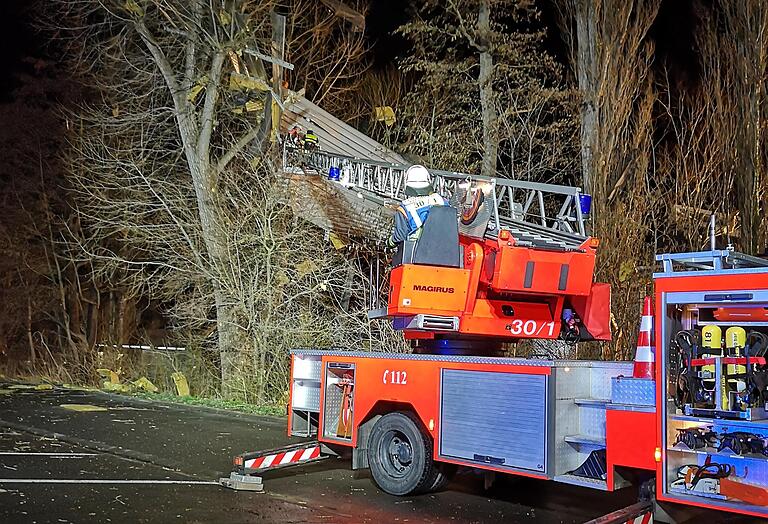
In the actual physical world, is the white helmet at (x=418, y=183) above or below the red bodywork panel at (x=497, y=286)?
above

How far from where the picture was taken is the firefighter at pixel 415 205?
30.7 ft

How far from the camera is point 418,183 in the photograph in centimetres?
966

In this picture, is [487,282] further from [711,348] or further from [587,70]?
[587,70]

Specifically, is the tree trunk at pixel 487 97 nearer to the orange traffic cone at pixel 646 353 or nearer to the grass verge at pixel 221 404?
the grass verge at pixel 221 404

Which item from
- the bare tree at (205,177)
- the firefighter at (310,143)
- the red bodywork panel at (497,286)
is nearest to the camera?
the red bodywork panel at (497,286)

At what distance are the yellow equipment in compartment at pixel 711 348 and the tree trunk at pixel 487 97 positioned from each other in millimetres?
11715

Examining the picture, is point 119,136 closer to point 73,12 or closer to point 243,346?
point 73,12

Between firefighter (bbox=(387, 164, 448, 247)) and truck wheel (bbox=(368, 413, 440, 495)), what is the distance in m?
1.88

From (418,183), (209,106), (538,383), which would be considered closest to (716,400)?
(538,383)

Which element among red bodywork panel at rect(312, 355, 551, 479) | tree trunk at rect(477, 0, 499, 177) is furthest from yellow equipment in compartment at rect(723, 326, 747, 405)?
tree trunk at rect(477, 0, 499, 177)

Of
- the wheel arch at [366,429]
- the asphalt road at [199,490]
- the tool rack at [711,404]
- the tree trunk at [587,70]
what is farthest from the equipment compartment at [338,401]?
the tree trunk at [587,70]

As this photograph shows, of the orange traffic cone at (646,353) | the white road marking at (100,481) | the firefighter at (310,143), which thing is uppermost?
the firefighter at (310,143)

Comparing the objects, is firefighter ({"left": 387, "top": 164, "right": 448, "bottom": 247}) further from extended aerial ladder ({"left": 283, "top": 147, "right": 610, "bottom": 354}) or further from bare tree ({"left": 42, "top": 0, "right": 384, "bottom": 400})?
bare tree ({"left": 42, "top": 0, "right": 384, "bottom": 400})

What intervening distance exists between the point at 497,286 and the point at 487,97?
10226 millimetres
